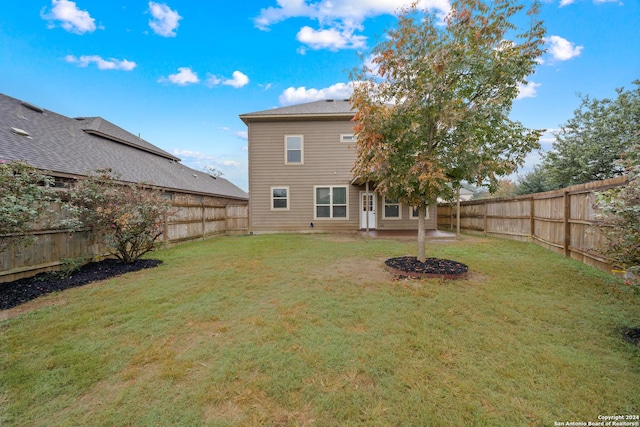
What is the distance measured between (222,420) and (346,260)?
193 inches

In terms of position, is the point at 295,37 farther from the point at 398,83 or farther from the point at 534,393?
the point at 534,393

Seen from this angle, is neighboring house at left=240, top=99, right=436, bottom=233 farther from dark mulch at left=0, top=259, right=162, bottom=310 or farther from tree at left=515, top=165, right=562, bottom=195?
tree at left=515, top=165, right=562, bottom=195

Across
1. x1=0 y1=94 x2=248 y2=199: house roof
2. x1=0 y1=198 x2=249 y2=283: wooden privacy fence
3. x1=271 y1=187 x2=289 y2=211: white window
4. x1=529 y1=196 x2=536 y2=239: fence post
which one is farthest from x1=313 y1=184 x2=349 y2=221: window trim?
x1=529 y1=196 x2=536 y2=239: fence post

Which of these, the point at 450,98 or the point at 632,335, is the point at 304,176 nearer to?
the point at 450,98

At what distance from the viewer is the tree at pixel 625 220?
2.49m

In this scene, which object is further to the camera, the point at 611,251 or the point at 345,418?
the point at 611,251

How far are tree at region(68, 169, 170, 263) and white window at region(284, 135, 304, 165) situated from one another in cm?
714

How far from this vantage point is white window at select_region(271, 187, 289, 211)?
42.0ft

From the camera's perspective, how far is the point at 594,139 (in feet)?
41.6

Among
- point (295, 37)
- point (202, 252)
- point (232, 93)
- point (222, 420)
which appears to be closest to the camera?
point (222, 420)

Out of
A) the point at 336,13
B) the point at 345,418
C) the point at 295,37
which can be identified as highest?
the point at 295,37

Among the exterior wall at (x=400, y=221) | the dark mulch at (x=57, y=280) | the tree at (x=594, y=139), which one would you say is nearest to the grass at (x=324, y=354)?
the dark mulch at (x=57, y=280)

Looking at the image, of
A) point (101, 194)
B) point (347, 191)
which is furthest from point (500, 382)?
point (347, 191)

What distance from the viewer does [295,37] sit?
1238cm
